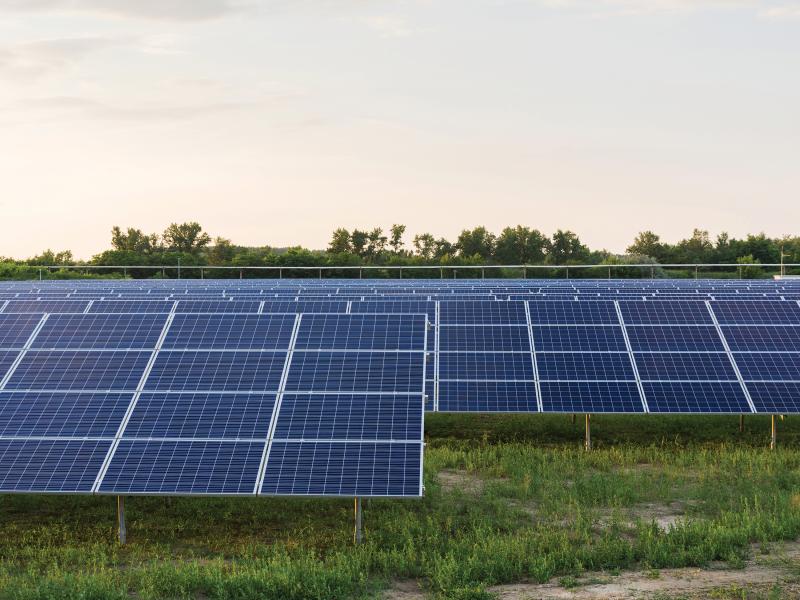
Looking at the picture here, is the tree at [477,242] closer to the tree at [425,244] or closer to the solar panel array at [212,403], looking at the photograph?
the tree at [425,244]

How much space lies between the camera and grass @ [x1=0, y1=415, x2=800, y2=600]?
13.8 meters

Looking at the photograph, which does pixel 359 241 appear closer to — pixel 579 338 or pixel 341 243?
pixel 341 243

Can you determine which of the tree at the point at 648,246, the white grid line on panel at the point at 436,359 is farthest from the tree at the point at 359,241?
the white grid line on panel at the point at 436,359

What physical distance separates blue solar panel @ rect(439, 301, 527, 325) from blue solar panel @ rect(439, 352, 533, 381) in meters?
2.07

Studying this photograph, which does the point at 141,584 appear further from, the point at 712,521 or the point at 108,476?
the point at 712,521

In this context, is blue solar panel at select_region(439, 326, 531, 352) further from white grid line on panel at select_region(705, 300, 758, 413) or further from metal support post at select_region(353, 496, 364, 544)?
metal support post at select_region(353, 496, 364, 544)

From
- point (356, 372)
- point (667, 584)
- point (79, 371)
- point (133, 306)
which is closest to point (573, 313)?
point (356, 372)

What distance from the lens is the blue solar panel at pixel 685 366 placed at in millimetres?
23688

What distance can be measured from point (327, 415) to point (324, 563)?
276 cm

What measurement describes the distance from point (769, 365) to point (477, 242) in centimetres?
7831

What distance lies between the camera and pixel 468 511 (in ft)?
58.4

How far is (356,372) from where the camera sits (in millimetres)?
17391

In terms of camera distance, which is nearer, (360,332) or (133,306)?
(360,332)

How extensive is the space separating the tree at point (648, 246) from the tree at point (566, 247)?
807 cm
